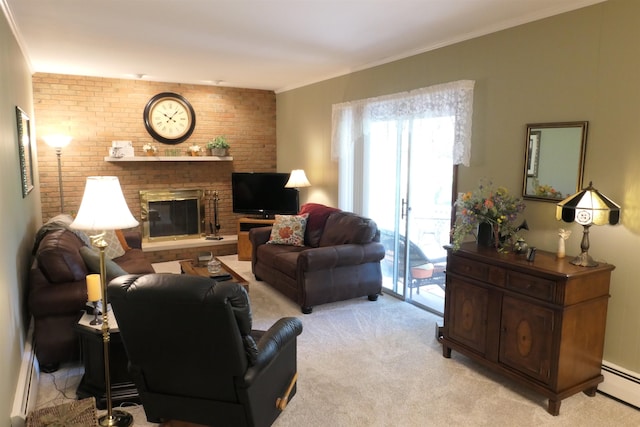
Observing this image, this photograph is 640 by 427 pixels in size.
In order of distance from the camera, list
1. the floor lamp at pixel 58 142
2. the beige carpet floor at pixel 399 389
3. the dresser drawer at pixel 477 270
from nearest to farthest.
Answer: the beige carpet floor at pixel 399 389 → the dresser drawer at pixel 477 270 → the floor lamp at pixel 58 142

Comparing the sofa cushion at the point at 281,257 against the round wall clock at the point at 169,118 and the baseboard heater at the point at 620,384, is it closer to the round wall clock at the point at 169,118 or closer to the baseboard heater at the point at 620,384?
the round wall clock at the point at 169,118

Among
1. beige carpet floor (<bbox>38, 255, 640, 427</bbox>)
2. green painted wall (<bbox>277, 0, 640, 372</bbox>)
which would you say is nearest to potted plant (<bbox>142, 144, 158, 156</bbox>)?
beige carpet floor (<bbox>38, 255, 640, 427</bbox>)

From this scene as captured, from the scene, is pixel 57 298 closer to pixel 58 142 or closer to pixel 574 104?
pixel 58 142

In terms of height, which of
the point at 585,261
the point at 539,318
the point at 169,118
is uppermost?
the point at 169,118

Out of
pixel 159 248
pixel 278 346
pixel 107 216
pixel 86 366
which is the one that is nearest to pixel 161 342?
pixel 278 346

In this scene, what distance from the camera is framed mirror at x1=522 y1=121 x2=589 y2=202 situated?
305 centimetres

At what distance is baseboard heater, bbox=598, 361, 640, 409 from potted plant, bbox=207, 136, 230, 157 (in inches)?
215

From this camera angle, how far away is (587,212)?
2725mm

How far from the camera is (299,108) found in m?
6.63

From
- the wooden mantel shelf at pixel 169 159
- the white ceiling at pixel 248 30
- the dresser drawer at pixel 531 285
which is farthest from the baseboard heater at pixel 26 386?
the wooden mantel shelf at pixel 169 159

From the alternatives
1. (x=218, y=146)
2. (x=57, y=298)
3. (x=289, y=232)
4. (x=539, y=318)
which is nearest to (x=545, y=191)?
(x=539, y=318)

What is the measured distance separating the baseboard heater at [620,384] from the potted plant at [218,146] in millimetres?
5458

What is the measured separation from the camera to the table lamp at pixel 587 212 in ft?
8.87

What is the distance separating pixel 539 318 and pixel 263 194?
4.58 metres
